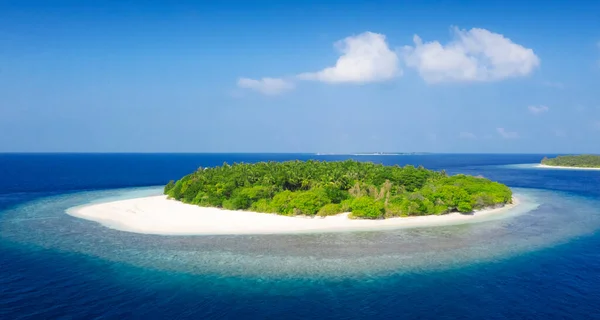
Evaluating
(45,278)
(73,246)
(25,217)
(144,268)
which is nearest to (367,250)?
(144,268)

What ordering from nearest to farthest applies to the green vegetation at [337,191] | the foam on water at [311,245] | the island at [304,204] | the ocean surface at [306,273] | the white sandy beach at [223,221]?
the ocean surface at [306,273] → the foam on water at [311,245] → the white sandy beach at [223,221] → the island at [304,204] → the green vegetation at [337,191]

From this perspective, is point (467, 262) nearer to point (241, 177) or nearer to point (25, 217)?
point (241, 177)

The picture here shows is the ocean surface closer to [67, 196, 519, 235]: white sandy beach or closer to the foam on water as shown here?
the foam on water

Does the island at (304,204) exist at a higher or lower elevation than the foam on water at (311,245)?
higher

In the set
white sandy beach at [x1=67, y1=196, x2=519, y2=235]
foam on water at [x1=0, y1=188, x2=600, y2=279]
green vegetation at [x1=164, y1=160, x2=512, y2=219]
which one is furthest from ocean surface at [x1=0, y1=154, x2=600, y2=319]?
green vegetation at [x1=164, y1=160, x2=512, y2=219]

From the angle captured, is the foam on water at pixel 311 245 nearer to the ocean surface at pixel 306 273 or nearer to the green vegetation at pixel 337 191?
the ocean surface at pixel 306 273

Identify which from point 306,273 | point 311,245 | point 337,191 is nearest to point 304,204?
point 337,191

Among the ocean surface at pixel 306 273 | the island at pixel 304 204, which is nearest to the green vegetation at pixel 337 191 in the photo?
the island at pixel 304 204
